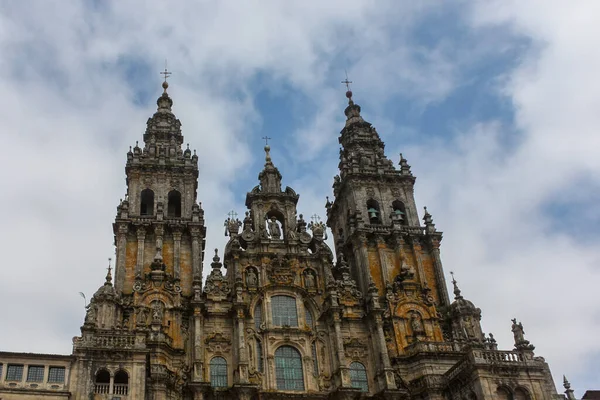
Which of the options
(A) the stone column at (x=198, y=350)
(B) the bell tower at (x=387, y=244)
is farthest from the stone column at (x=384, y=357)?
(A) the stone column at (x=198, y=350)

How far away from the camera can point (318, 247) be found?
150ft

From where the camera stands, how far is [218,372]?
1553 inches

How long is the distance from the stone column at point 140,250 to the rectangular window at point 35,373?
1098cm

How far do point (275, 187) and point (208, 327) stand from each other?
482 inches

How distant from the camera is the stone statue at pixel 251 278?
4319 centimetres

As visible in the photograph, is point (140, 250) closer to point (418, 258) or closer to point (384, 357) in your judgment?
point (384, 357)

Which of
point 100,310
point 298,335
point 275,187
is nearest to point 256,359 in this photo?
point 298,335

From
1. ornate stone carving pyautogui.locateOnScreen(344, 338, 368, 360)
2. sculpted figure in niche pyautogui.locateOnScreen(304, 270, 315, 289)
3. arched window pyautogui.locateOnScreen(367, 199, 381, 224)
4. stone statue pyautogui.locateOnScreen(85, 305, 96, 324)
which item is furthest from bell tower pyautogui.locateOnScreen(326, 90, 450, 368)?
stone statue pyautogui.locateOnScreen(85, 305, 96, 324)

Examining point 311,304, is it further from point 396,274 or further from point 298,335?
point 396,274

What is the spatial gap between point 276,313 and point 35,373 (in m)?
15.4

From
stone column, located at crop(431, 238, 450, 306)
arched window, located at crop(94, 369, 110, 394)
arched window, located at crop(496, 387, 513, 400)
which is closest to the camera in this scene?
arched window, located at crop(94, 369, 110, 394)

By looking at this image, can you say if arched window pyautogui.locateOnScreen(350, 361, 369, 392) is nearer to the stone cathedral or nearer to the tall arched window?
the stone cathedral

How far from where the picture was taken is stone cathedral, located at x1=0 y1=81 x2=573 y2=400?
3553cm

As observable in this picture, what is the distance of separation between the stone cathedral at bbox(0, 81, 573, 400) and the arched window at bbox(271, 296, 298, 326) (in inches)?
2.7
